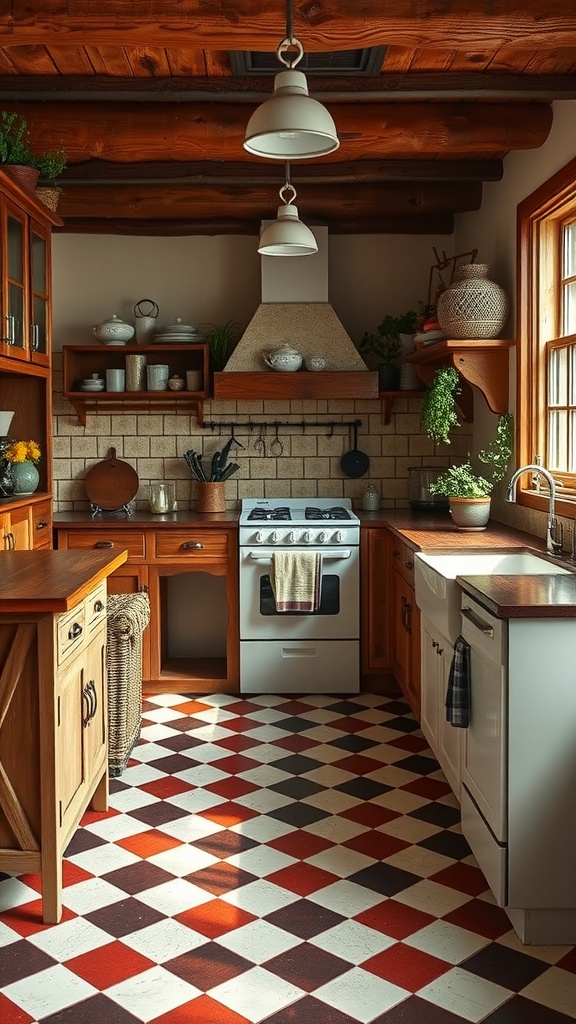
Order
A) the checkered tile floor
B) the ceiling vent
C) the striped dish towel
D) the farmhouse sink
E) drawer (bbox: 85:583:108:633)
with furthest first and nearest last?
1. the striped dish towel
2. the ceiling vent
3. the farmhouse sink
4. drawer (bbox: 85:583:108:633)
5. the checkered tile floor

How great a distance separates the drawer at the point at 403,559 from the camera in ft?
15.5

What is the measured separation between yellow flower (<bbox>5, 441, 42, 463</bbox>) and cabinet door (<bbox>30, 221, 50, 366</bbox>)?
420 mm

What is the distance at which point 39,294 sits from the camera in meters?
5.02

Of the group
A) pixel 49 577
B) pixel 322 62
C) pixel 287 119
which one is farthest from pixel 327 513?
pixel 287 119

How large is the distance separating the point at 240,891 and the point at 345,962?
1.79 feet

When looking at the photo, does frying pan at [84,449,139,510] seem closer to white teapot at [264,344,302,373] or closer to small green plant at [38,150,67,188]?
white teapot at [264,344,302,373]

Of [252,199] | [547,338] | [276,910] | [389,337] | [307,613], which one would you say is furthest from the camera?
[389,337]

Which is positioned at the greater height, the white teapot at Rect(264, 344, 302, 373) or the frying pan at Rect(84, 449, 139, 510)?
the white teapot at Rect(264, 344, 302, 373)

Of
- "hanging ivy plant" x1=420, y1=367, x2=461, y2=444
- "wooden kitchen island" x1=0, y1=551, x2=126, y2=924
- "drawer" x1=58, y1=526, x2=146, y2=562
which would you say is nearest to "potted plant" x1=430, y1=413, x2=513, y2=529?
"hanging ivy plant" x1=420, y1=367, x2=461, y2=444

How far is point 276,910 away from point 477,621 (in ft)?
3.52

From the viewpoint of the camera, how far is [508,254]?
5.09 metres

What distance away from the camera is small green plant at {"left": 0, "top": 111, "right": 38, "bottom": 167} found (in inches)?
173

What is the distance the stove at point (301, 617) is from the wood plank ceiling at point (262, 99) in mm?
1881

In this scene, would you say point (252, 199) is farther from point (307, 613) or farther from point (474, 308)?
point (307, 613)
